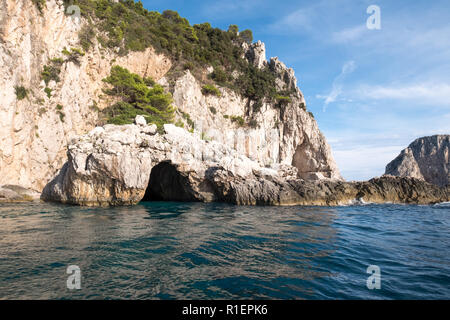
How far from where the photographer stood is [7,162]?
17.4 metres

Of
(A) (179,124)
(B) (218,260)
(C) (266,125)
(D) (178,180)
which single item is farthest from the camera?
(C) (266,125)

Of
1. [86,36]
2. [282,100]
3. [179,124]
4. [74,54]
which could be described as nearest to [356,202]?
[179,124]

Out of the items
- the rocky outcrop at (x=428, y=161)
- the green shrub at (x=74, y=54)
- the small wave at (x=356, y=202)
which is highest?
the green shrub at (x=74, y=54)

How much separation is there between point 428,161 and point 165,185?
63859 millimetres

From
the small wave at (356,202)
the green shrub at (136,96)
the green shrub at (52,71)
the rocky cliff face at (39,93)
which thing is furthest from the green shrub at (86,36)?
the small wave at (356,202)

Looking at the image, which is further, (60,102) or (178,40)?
(178,40)

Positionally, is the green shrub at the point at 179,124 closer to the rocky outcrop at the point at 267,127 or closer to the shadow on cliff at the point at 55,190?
the rocky outcrop at the point at 267,127

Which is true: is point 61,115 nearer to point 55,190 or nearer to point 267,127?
point 55,190

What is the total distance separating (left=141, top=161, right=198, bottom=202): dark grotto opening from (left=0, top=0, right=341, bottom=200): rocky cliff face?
6698mm

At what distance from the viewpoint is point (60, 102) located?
22016mm

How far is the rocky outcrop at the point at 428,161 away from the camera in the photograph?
50969 mm

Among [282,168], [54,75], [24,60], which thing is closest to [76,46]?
[54,75]

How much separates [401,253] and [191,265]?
589cm

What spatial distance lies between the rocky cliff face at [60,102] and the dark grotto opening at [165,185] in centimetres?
670
